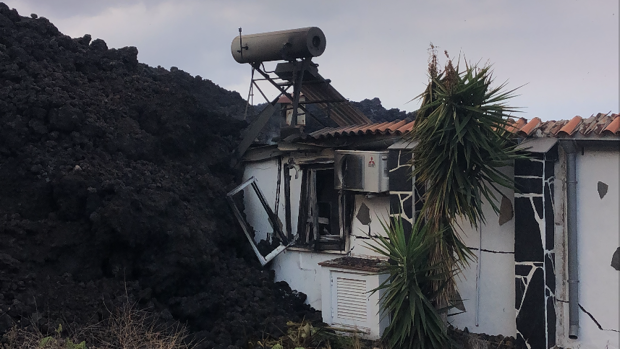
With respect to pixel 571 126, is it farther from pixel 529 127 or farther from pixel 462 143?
pixel 462 143

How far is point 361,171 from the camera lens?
8852mm

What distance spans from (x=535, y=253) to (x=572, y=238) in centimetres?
50

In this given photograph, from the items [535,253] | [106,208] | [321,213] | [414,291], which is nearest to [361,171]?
[321,213]

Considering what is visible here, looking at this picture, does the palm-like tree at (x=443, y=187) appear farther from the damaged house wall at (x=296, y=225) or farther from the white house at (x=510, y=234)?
the damaged house wall at (x=296, y=225)

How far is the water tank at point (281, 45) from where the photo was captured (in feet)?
33.6

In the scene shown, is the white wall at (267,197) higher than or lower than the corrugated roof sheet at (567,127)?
lower

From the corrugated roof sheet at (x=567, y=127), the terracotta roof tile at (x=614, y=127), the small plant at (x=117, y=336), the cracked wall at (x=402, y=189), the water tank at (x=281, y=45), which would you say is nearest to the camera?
the small plant at (x=117, y=336)

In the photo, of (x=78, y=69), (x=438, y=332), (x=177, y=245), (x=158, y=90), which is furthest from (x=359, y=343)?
(x=78, y=69)

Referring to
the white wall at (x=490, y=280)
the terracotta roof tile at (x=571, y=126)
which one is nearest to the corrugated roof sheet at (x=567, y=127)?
the terracotta roof tile at (x=571, y=126)

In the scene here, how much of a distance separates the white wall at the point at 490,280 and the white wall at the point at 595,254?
0.67m

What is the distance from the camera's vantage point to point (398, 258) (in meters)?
7.41

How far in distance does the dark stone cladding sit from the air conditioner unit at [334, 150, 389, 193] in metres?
2.02

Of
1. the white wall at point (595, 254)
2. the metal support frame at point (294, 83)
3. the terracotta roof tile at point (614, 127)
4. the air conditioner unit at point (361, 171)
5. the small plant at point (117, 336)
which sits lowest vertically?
the small plant at point (117, 336)

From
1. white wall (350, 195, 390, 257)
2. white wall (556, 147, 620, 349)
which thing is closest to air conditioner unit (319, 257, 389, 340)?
white wall (350, 195, 390, 257)
